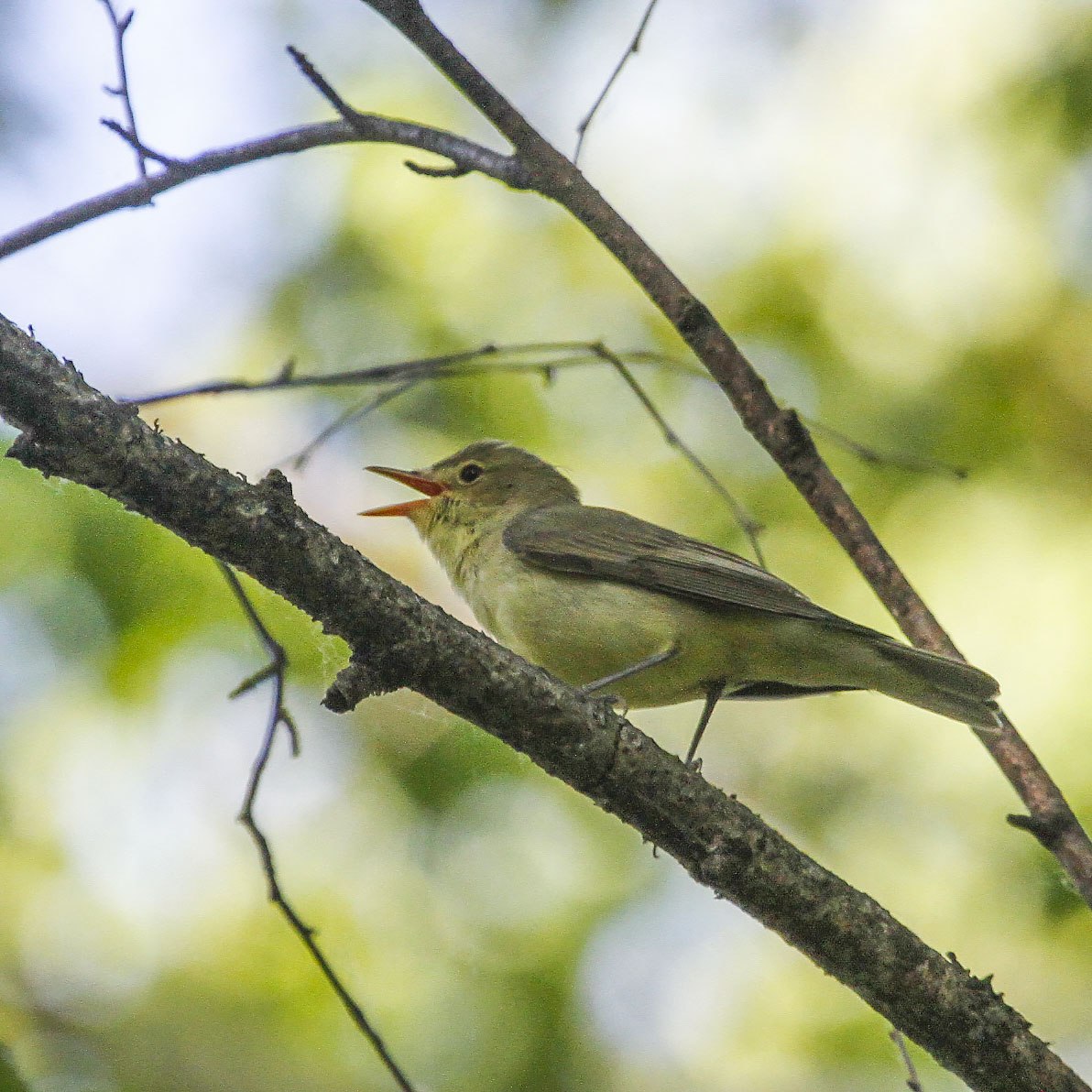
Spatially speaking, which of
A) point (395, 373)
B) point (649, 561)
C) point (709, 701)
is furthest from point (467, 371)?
point (709, 701)

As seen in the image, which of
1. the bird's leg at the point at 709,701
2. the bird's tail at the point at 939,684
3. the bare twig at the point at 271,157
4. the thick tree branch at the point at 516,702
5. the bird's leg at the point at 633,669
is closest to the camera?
the thick tree branch at the point at 516,702

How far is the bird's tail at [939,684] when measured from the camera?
14.6 feet

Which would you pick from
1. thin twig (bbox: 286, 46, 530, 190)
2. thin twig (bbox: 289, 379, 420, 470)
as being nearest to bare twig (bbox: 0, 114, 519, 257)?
thin twig (bbox: 286, 46, 530, 190)

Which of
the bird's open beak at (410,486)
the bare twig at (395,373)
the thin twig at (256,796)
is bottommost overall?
the thin twig at (256,796)

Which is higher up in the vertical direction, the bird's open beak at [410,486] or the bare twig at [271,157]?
the bird's open beak at [410,486]

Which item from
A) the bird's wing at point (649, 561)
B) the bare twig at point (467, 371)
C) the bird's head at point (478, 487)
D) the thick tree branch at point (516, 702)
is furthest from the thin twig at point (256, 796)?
the bird's head at point (478, 487)

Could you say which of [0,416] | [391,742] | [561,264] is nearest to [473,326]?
[561,264]

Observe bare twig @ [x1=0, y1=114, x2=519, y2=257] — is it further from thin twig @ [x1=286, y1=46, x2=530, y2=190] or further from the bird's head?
the bird's head

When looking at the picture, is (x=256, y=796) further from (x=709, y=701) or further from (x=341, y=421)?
(x=709, y=701)

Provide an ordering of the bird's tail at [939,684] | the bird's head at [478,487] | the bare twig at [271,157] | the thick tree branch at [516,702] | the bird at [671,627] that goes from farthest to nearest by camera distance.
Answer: the bird's head at [478,487]
the bird at [671,627]
the bird's tail at [939,684]
the bare twig at [271,157]
the thick tree branch at [516,702]

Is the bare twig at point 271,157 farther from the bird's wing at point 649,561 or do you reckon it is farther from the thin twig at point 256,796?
the bird's wing at point 649,561

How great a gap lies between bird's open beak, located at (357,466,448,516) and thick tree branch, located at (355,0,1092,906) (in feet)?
7.30

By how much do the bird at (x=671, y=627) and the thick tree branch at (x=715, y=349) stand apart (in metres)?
0.72

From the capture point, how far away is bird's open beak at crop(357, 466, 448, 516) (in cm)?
622
